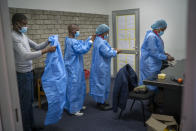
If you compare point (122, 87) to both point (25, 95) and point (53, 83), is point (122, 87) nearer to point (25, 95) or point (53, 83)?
point (53, 83)

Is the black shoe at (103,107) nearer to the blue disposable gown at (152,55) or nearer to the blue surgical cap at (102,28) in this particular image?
the blue disposable gown at (152,55)

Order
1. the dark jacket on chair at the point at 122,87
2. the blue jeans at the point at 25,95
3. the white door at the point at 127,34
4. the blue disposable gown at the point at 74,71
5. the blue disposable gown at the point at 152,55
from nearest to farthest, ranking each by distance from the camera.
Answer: the blue jeans at the point at 25,95 < the dark jacket on chair at the point at 122,87 < the blue disposable gown at the point at 74,71 < the blue disposable gown at the point at 152,55 < the white door at the point at 127,34

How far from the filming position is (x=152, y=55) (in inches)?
120

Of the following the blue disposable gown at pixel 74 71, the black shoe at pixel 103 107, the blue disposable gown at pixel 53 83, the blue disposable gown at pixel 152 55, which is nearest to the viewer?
the blue disposable gown at pixel 53 83

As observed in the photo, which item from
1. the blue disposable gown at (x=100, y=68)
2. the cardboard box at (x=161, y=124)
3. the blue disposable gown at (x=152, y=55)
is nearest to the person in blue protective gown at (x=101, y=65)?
the blue disposable gown at (x=100, y=68)

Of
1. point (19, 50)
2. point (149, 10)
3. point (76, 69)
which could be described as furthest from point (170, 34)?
point (19, 50)

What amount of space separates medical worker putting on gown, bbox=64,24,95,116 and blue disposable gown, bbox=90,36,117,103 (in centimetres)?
19

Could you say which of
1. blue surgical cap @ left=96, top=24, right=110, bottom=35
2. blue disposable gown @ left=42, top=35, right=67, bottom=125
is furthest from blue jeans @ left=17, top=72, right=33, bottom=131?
blue surgical cap @ left=96, top=24, right=110, bottom=35

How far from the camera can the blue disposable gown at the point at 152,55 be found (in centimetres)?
301

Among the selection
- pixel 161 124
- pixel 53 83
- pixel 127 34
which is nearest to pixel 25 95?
pixel 53 83

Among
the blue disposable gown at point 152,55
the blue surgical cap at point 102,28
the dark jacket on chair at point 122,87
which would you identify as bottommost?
the dark jacket on chair at point 122,87

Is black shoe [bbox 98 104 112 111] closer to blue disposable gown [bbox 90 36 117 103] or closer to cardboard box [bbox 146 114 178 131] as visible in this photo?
blue disposable gown [bbox 90 36 117 103]

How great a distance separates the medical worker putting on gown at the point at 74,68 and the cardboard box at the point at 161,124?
3.99 feet

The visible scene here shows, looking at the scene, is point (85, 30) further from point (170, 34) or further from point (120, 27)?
point (170, 34)
